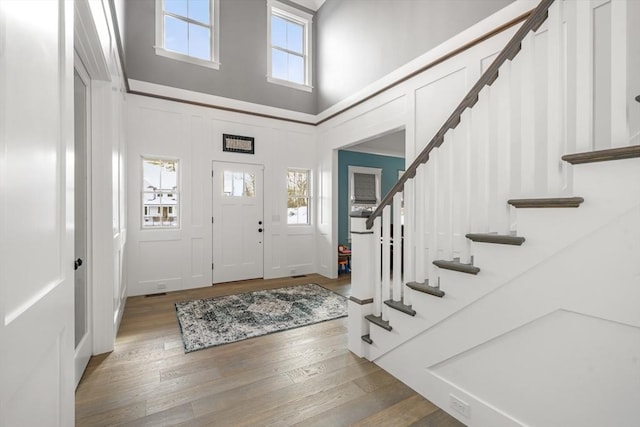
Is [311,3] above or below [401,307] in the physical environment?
above

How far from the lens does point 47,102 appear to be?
95 centimetres

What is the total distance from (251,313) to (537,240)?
3.00 m

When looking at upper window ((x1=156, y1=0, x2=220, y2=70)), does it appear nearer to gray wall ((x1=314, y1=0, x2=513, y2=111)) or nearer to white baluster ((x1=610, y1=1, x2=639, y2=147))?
gray wall ((x1=314, y1=0, x2=513, y2=111))

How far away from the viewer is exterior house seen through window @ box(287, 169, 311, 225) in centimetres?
557

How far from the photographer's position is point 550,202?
135 cm

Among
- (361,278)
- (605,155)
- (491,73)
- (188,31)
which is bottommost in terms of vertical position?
(361,278)

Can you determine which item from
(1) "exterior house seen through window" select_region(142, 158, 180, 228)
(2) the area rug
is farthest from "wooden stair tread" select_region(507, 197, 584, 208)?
(1) "exterior house seen through window" select_region(142, 158, 180, 228)

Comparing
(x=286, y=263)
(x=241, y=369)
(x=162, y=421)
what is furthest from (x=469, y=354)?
(x=286, y=263)

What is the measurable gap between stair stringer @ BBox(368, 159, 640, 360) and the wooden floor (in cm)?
49

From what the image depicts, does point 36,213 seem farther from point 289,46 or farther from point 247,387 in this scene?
point 289,46

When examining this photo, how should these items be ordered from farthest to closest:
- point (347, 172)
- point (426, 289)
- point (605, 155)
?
point (347, 172) < point (426, 289) < point (605, 155)

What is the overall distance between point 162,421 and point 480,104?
2662 mm

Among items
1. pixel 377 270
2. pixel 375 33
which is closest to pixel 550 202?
pixel 377 270

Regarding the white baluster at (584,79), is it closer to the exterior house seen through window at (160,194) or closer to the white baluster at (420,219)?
the white baluster at (420,219)
